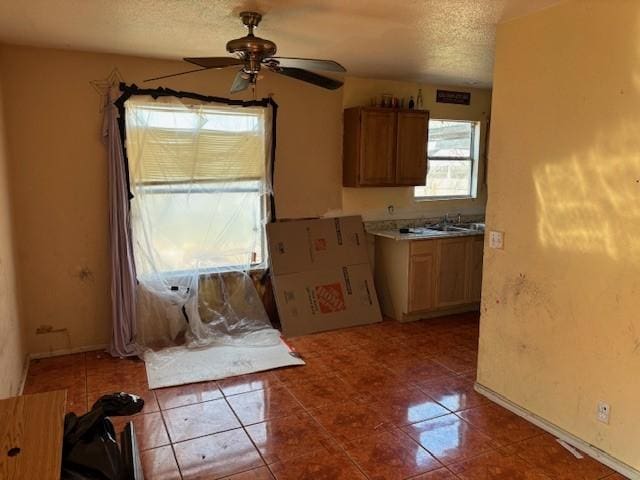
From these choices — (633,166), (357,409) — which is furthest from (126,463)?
(633,166)

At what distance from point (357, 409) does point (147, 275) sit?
208cm

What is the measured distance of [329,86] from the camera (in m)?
2.99

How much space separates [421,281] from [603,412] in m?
2.30

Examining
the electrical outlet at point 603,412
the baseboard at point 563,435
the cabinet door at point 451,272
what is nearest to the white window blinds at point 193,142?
the cabinet door at point 451,272

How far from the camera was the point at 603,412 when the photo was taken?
8.18ft

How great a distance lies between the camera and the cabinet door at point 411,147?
15.5 feet

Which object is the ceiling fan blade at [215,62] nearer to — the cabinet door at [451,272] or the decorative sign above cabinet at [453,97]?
the cabinet door at [451,272]

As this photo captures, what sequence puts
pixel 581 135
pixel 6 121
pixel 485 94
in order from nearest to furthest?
pixel 581 135 → pixel 6 121 → pixel 485 94

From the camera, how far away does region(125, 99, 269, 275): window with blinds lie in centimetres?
393

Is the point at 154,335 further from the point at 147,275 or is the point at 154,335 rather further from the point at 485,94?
the point at 485,94

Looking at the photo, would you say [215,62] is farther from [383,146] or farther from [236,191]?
[383,146]

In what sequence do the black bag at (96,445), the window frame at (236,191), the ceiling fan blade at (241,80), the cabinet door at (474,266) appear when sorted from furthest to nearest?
the cabinet door at (474,266), the window frame at (236,191), the ceiling fan blade at (241,80), the black bag at (96,445)

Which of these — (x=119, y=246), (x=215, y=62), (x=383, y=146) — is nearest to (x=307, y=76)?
(x=215, y=62)

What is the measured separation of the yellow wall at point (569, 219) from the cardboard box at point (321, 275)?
1.71 metres
